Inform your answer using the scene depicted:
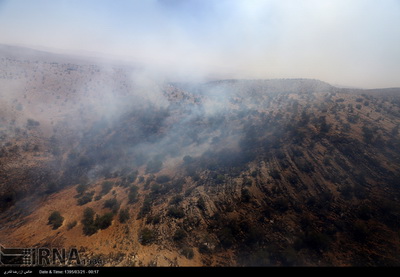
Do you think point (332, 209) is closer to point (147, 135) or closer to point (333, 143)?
point (333, 143)

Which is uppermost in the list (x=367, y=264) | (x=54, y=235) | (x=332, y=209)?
(x=332, y=209)

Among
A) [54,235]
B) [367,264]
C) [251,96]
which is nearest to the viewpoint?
[367,264]

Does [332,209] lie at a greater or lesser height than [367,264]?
greater

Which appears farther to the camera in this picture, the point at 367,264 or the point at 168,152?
the point at 168,152
